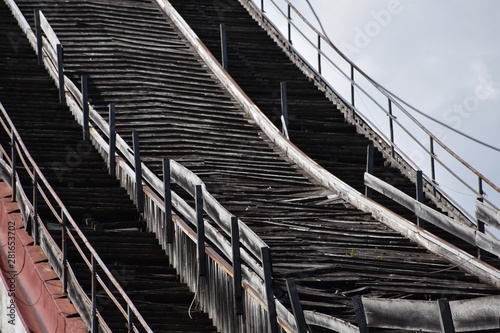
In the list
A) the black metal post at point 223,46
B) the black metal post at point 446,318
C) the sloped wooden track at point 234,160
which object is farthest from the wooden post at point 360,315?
the black metal post at point 223,46

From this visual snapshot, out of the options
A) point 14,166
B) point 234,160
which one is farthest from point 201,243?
point 234,160

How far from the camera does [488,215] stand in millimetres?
10008

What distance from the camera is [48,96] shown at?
591 inches

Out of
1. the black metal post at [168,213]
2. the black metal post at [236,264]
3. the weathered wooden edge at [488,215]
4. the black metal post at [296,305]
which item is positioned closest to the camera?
the black metal post at [296,305]

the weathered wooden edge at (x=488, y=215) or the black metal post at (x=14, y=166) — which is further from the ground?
the black metal post at (x=14, y=166)

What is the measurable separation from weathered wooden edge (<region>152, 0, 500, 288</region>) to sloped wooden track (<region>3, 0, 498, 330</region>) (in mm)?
117

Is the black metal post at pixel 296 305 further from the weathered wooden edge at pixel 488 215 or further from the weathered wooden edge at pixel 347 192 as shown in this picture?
the weathered wooden edge at pixel 488 215

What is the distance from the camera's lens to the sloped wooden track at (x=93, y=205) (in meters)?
9.39

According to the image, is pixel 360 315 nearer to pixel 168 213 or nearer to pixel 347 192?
pixel 168 213

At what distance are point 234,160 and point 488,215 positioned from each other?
14.8 feet

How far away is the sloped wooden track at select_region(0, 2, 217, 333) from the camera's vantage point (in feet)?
30.8

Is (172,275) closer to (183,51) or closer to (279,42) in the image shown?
(183,51)

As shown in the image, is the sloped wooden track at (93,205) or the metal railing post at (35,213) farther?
the metal railing post at (35,213)

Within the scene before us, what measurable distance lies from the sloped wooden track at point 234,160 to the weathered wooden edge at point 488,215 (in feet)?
1.88
